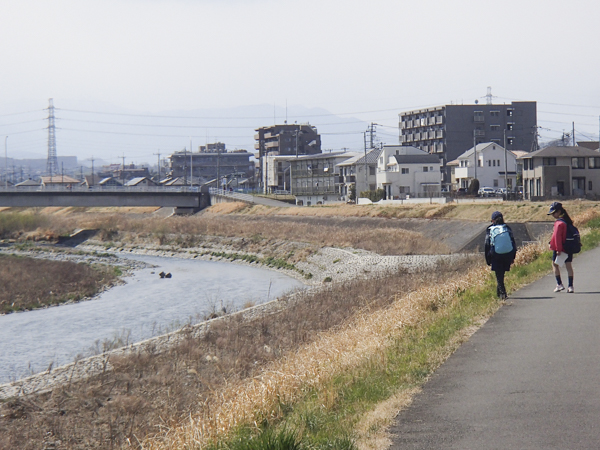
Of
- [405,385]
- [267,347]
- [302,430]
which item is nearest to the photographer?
[302,430]

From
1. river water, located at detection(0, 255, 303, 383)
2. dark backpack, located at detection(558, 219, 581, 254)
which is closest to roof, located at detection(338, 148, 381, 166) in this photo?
river water, located at detection(0, 255, 303, 383)

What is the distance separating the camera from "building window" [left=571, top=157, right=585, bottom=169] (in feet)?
162

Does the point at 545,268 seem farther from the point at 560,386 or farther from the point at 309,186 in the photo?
the point at 309,186

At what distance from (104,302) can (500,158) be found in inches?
2150

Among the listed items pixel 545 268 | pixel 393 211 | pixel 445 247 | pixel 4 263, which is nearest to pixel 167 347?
pixel 545 268

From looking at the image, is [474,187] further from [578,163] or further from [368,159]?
[368,159]

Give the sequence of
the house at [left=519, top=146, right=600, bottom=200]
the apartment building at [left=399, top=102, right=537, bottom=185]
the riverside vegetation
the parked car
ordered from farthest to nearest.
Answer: the apartment building at [left=399, top=102, right=537, bottom=185] → the parked car → the house at [left=519, top=146, right=600, bottom=200] → the riverside vegetation

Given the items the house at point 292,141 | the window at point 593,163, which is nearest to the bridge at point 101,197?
the window at point 593,163

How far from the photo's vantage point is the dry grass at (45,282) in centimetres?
2677

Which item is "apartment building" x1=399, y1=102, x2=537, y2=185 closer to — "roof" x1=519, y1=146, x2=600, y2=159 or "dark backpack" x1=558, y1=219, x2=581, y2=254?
"roof" x1=519, y1=146, x2=600, y2=159

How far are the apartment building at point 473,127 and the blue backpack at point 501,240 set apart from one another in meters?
75.7

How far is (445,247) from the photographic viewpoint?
35156 millimetres

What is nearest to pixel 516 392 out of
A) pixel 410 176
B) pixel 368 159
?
pixel 410 176

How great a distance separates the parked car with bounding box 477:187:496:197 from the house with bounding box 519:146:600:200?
12.3 metres
